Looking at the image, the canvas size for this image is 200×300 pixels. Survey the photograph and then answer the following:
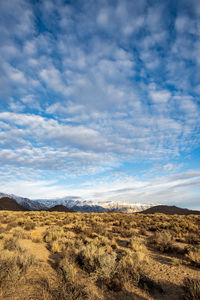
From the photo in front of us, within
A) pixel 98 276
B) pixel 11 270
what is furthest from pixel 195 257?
pixel 11 270

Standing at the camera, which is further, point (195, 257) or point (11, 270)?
point (195, 257)

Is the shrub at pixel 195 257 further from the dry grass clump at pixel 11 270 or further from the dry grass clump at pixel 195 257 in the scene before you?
the dry grass clump at pixel 11 270

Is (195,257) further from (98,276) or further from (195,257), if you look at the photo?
(98,276)

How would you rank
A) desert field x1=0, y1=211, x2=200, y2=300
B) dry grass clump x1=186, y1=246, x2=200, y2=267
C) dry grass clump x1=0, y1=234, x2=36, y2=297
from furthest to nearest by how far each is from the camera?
dry grass clump x1=186, y1=246, x2=200, y2=267
dry grass clump x1=0, y1=234, x2=36, y2=297
desert field x1=0, y1=211, x2=200, y2=300

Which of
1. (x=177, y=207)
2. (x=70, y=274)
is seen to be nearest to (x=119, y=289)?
(x=70, y=274)

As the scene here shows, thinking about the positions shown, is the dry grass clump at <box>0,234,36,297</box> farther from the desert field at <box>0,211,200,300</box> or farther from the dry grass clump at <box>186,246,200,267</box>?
the dry grass clump at <box>186,246,200,267</box>

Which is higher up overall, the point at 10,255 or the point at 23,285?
the point at 10,255

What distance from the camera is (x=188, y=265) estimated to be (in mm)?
7434

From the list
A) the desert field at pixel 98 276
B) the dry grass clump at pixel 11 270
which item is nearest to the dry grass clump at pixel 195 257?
the desert field at pixel 98 276

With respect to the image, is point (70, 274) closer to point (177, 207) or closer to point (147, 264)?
point (147, 264)

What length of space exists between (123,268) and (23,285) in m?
3.57

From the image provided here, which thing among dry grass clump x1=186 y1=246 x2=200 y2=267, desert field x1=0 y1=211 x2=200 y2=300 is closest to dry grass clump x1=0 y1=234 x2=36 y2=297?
desert field x1=0 y1=211 x2=200 y2=300

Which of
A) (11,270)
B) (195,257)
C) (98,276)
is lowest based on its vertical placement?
(98,276)

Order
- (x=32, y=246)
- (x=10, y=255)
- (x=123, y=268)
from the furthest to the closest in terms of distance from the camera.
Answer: (x=32, y=246) < (x=10, y=255) < (x=123, y=268)
